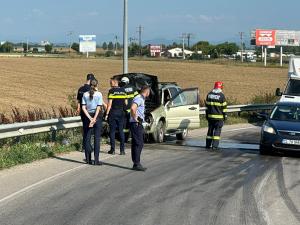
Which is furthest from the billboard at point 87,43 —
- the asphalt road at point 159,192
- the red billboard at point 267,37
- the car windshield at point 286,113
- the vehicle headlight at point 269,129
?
the asphalt road at point 159,192

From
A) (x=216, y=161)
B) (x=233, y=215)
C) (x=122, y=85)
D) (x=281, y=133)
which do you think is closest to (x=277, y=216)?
(x=233, y=215)

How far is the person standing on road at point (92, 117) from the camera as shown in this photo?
1237 centimetres

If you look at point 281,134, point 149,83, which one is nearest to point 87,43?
point 149,83

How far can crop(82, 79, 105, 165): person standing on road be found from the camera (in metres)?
12.4

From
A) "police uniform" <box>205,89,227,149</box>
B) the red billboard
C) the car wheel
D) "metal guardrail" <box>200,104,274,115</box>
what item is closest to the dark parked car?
"police uniform" <box>205,89,227,149</box>

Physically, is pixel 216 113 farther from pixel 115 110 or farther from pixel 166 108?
pixel 115 110

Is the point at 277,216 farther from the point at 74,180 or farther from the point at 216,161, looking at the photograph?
the point at 216,161

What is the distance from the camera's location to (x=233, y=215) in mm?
7945

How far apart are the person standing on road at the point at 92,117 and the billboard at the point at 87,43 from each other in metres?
118

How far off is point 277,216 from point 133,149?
4320 millimetres

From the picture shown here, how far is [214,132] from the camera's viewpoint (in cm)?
1576

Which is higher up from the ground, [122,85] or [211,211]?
[122,85]

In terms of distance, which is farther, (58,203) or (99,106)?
(99,106)

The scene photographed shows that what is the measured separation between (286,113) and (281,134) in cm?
139
